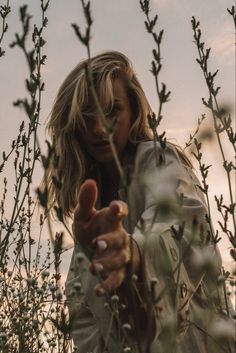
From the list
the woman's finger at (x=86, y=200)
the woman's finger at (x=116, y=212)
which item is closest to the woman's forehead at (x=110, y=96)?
the woman's finger at (x=86, y=200)

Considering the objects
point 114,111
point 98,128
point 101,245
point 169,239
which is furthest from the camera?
point 114,111

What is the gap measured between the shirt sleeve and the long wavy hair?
25 cm

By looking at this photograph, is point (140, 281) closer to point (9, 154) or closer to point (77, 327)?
point (77, 327)

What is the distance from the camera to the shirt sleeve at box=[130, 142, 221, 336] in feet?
3.36

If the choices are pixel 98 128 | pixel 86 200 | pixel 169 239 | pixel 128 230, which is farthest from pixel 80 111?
pixel 86 200

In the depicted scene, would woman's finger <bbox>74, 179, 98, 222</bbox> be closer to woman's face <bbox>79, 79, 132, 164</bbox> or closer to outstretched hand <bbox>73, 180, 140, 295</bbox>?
outstretched hand <bbox>73, 180, 140, 295</bbox>

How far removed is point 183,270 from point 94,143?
2.85 ft

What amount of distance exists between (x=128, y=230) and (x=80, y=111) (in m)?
0.79

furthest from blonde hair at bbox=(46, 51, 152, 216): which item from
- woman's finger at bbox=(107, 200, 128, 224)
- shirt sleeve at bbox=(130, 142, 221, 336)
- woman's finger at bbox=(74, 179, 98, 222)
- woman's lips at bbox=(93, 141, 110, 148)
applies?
woman's finger at bbox=(107, 200, 128, 224)

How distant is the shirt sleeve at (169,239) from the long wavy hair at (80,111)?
0.81ft

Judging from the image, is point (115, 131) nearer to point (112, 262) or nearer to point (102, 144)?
point (102, 144)

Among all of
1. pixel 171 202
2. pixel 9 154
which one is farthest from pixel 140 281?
pixel 9 154

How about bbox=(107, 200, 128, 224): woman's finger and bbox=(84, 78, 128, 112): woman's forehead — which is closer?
bbox=(107, 200, 128, 224): woman's finger

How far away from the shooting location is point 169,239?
64.5 inches
